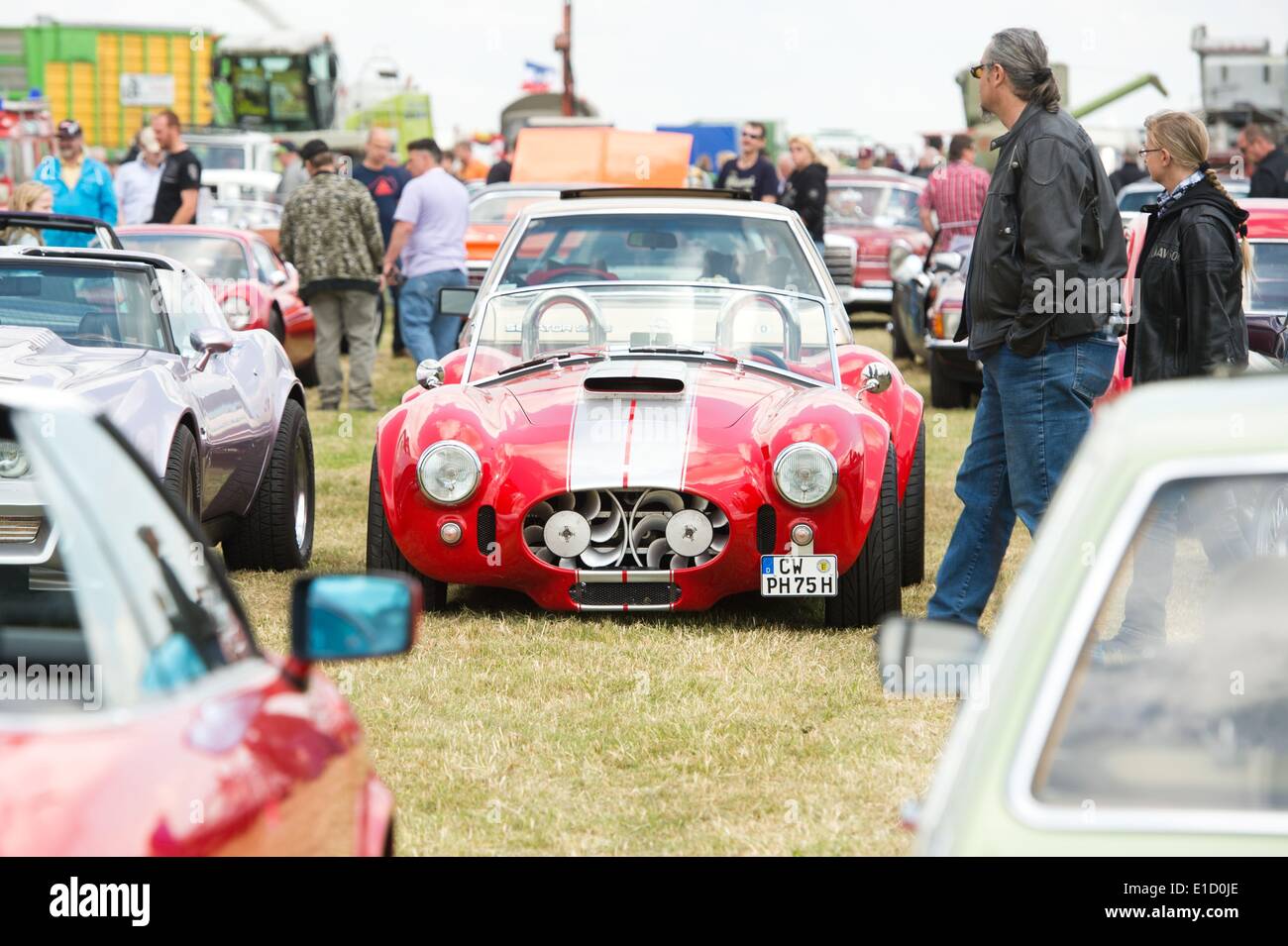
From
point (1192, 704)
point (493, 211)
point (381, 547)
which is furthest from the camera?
point (493, 211)

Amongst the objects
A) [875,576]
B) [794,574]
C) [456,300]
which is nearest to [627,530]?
[794,574]

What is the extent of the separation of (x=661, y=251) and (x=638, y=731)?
348cm

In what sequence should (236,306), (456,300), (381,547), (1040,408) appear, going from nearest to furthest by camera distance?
(1040,408)
(381,547)
(456,300)
(236,306)

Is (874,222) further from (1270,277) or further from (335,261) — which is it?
(1270,277)

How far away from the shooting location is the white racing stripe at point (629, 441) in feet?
20.7

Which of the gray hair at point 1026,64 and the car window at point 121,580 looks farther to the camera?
the gray hair at point 1026,64

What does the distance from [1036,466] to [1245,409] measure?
377cm

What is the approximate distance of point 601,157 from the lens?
19656mm

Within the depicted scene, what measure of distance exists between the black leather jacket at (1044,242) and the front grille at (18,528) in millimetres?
2906

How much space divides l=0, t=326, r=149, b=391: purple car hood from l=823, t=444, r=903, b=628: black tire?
2.58m

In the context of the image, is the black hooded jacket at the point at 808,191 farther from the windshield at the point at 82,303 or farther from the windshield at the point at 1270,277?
the windshield at the point at 82,303

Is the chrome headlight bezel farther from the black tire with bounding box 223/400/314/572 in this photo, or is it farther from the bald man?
the bald man

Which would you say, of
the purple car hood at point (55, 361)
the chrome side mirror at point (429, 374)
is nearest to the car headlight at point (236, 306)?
the chrome side mirror at point (429, 374)

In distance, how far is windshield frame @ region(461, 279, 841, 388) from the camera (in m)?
7.18
